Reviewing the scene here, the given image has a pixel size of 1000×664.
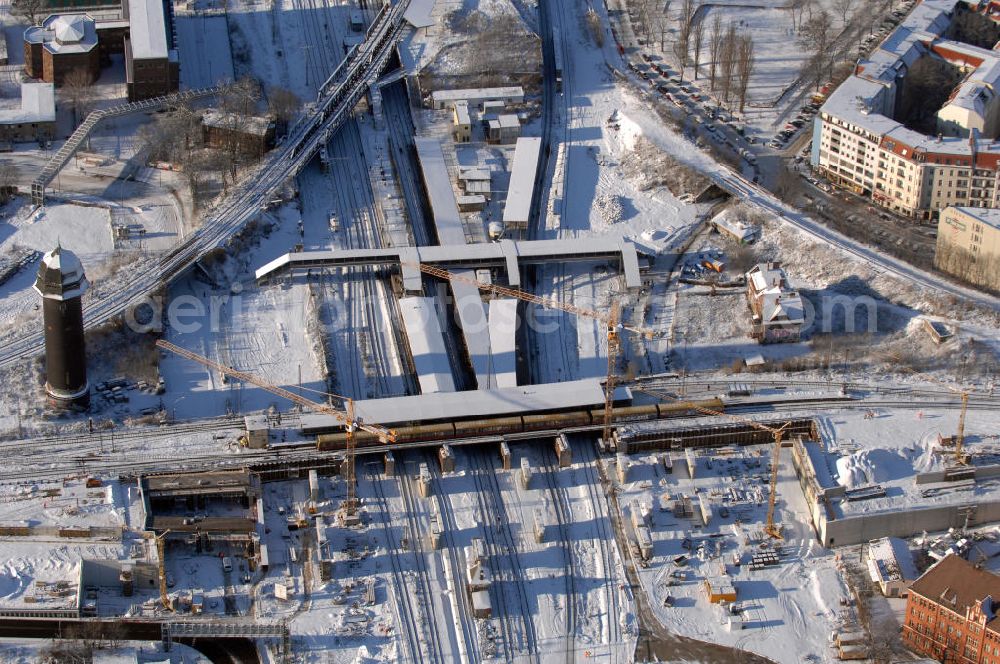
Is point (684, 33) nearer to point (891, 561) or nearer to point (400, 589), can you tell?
point (891, 561)

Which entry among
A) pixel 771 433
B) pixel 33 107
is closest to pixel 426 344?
pixel 771 433

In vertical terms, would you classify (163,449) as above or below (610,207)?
below

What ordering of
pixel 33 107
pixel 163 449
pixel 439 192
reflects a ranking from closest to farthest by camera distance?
pixel 163 449
pixel 439 192
pixel 33 107

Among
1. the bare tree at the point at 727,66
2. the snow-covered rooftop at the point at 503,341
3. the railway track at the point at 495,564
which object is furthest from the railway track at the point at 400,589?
the bare tree at the point at 727,66

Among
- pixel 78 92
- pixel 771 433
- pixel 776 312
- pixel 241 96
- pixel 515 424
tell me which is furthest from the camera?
pixel 78 92

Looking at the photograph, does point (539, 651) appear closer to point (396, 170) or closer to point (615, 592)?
point (615, 592)

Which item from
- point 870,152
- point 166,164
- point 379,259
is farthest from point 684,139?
point 166,164

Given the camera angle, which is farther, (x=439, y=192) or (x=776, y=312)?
(x=439, y=192)
